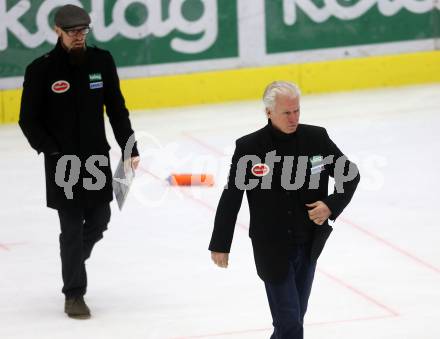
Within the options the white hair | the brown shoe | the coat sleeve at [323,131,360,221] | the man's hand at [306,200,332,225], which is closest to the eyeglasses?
the brown shoe

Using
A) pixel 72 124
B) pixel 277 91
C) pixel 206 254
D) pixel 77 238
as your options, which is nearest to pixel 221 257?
pixel 277 91

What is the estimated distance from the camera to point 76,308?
7.65 meters

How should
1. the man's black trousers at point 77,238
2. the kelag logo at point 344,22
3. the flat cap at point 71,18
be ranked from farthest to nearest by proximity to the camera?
the kelag logo at point 344,22, the man's black trousers at point 77,238, the flat cap at point 71,18

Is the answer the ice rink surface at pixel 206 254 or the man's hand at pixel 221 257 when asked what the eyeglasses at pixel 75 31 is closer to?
the ice rink surface at pixel 206 254

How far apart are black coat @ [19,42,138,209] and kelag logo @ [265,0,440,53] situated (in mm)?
7186

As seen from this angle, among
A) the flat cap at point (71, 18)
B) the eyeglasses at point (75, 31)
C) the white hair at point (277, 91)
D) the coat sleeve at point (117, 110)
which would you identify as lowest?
the coat sleeve at point (117, 110)

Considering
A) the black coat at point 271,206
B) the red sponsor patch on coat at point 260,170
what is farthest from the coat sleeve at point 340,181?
the red sponsor patch on coat at point 260,170

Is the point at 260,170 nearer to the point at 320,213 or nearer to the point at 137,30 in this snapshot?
the point at 320,213

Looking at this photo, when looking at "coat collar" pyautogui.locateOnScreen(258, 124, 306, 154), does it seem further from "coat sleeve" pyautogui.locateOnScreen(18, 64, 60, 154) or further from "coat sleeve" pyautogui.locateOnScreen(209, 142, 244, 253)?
"coat sleeve" pyautogui.locateOnScreen(18, 64, 60, 154)

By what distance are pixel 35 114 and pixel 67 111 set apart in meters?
0.20

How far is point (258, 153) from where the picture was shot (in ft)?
19.7

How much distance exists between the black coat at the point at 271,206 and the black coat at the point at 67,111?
1.58 meters

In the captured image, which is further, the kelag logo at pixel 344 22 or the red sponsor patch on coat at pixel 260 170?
the kelag logo at pixel 344 22

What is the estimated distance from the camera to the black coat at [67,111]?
732cm
